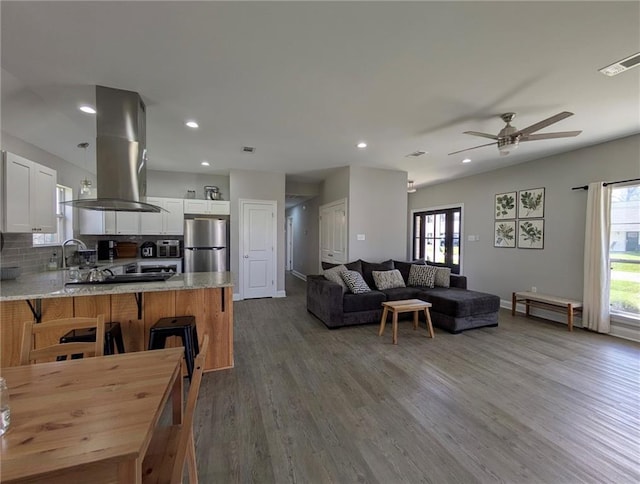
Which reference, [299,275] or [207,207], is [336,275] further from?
[299,275]

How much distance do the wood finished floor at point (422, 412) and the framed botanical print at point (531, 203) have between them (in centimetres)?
218

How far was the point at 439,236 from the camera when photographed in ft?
22.9

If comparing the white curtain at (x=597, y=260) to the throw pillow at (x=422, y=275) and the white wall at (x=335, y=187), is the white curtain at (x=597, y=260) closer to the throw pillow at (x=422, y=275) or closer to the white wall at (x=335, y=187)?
the throw pillow at (x=422, y=275)

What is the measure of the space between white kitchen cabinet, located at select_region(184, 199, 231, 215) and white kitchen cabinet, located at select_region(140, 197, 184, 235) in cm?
13

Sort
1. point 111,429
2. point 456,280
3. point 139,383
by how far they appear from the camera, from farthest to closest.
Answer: point 456,280 → point 139,383 → point 111,429

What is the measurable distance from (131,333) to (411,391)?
2.61m

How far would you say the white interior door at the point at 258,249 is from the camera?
5703 millimetres

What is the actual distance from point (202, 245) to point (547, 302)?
6017 mm

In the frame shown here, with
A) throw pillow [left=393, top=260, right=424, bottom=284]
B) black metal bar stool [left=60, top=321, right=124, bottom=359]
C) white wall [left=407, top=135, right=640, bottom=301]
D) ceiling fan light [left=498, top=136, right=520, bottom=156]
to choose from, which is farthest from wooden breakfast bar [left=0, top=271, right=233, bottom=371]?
white wall [left=407, top=135, right=640, bottom=301]

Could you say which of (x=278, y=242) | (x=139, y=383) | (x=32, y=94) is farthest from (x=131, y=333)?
(x=278, y=242)

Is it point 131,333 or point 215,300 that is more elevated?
point 215,300

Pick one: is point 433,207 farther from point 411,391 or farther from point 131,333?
point 131,333

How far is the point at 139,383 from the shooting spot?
1167mm

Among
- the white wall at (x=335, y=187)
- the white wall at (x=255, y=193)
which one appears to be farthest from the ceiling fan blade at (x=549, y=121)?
the white wall at (x=255, y=193)
